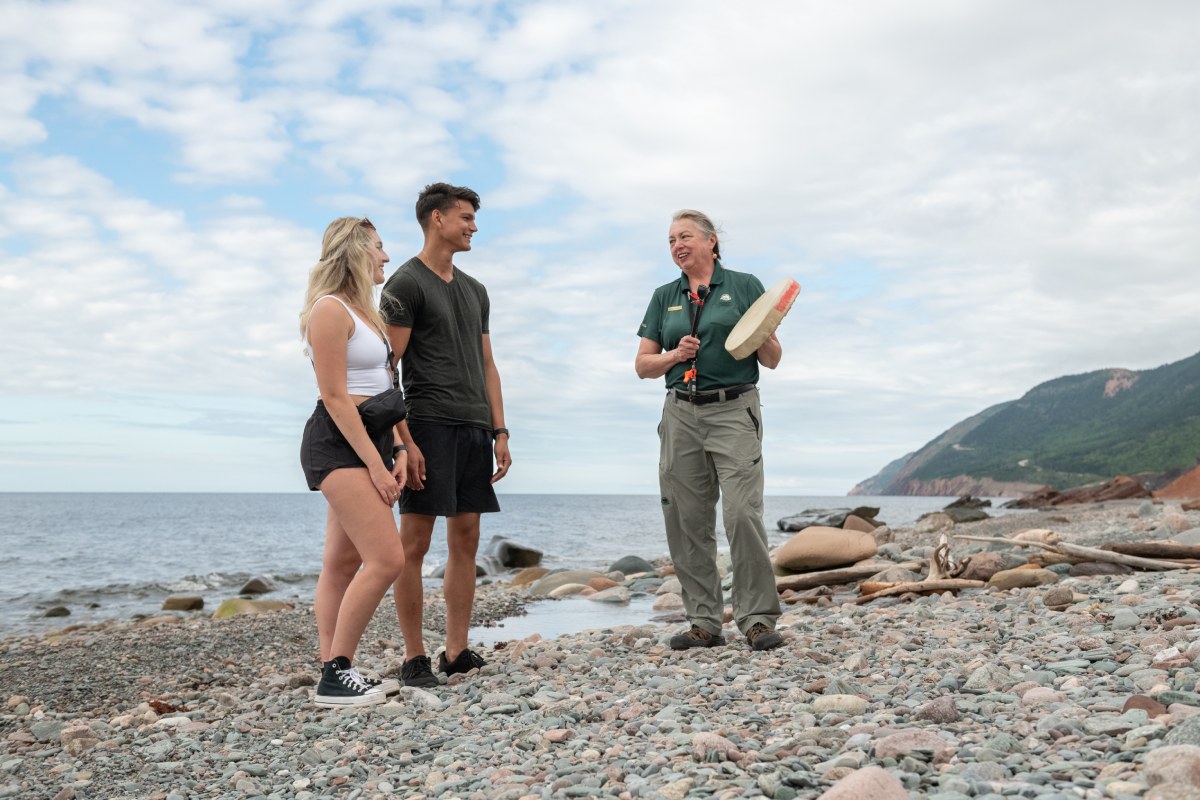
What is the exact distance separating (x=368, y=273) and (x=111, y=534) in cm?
4634

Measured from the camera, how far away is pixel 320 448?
4375 millimetres

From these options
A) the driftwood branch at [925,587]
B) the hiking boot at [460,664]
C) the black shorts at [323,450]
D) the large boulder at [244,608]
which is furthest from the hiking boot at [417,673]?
the large boulder at [244,608]

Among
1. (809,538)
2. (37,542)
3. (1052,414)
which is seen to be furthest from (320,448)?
(1052,414)

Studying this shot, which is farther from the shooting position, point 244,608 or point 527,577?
point 527,577

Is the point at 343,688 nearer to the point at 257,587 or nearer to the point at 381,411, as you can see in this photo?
the point at 381,411

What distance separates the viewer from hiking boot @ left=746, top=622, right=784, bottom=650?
5250 millimetres

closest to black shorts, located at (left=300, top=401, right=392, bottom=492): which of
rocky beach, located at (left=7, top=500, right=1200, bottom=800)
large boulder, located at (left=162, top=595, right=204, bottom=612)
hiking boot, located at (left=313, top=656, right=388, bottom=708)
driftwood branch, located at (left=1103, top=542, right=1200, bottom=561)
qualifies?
hiking boot, located at (left=313, top=656, right=388, bottom=708)

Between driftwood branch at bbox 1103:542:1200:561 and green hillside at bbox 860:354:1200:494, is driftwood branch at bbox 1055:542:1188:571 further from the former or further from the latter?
green hillside at bbox 860:354:1200:494

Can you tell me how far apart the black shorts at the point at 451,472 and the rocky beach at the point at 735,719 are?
0.94m

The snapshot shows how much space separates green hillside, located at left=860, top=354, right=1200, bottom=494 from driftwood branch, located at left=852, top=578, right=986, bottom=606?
6999cm

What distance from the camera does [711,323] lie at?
536cm

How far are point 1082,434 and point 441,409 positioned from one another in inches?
5302

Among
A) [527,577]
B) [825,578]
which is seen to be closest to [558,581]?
[527,577]

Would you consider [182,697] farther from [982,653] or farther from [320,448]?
[982,653]
